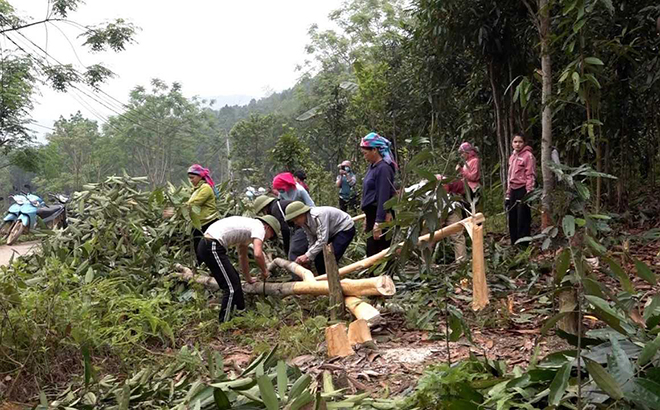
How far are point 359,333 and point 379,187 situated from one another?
6.44 feet

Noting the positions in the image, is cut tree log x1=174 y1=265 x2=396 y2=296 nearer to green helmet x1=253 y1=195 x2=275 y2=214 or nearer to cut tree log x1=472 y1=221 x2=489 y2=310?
cut tree log x1=472 y1=221 x2=489 y2=310

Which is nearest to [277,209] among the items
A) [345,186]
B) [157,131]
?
[345,186]

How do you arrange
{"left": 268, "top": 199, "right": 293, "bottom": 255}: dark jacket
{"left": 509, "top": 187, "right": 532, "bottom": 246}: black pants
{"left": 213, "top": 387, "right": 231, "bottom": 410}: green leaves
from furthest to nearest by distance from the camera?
{"left": 268, "top": 199, "right": 293, "bottom": 255}: dark jacket
{"left": 509, "top": 187, "right": 532, "bottom": 246}: black pants
{"left": 213, "top": 387, "right": 231, "bottom": 410}: green leaves

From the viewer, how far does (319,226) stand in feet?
18.6

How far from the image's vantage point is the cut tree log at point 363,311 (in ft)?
14.6

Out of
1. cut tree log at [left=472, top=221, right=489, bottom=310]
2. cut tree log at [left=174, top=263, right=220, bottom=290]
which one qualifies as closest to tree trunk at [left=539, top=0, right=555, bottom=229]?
cut tree log at [left=472, top=221, right=489, bottom=310]

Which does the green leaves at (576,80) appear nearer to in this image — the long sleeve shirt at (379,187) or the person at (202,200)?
the long sleeve shirt at (379,187)

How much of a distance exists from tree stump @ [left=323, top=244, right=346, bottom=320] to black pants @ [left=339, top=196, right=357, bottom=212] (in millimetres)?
6475

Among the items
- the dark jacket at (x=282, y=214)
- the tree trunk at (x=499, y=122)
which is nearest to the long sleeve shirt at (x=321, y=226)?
the dark jacket at (x=282, y=214)

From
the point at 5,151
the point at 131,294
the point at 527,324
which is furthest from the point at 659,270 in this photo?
the point at 5,151

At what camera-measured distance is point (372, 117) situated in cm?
1394

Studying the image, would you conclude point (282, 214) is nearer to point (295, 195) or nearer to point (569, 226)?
point (295, 195)

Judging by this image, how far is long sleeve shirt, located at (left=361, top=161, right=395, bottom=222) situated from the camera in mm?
5676

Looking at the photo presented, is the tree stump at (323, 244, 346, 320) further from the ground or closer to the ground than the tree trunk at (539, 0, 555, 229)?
closer to the ground
